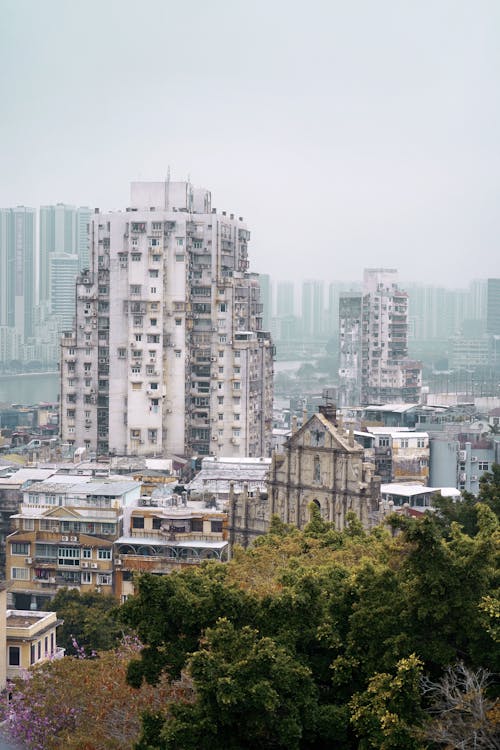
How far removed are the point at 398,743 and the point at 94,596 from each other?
20.4 meters

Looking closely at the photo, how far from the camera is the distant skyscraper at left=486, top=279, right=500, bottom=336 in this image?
534 feet

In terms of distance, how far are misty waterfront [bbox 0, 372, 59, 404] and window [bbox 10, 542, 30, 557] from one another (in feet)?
346

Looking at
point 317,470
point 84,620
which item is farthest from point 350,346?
point 84,620

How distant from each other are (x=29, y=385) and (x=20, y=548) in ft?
384

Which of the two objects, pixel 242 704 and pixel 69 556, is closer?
pixel 242 704

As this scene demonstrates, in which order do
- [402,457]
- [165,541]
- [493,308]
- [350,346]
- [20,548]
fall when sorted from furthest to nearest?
1. [493,308]
2. [350,346]
3. [402,457]
4. [20,548]
5. [165,541]

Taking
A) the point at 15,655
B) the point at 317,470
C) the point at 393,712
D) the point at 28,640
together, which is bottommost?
the point at 15,655

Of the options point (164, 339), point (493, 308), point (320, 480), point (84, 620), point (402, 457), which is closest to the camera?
point (320, 480)

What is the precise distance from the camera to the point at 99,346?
5831cm

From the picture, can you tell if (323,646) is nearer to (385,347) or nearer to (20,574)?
(20,574)

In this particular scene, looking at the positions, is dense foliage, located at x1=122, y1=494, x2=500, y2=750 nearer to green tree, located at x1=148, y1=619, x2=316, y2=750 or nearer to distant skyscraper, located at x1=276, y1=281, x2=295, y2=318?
green tree, located at x1=148, y1=619, x2=316, y2=750

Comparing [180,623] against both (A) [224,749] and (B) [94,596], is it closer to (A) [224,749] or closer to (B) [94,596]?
(A) [224,749]

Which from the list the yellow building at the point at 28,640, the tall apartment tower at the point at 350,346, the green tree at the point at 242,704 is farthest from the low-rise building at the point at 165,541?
the tall apartment tower at the point at 350,346

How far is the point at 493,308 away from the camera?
16450 cm
